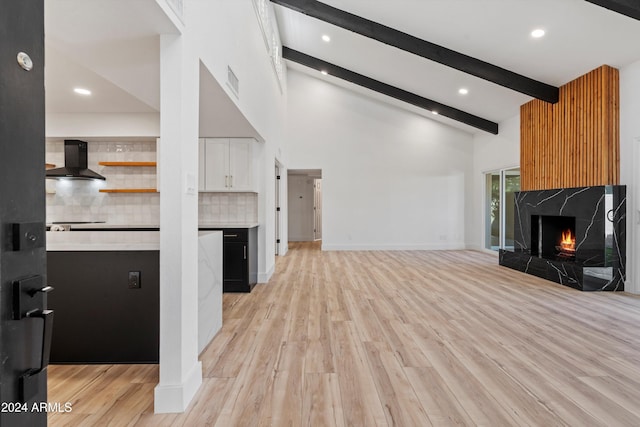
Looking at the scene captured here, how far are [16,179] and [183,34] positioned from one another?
143 centimetres

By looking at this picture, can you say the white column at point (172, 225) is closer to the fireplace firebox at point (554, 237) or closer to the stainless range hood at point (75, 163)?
the stainless range hood at point (75, 163)

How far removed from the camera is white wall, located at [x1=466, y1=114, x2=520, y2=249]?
7.24 meters

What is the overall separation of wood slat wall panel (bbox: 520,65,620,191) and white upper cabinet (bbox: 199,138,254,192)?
4.79 metres

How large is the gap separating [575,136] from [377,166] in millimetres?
4487

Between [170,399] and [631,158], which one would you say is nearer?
[170,399]

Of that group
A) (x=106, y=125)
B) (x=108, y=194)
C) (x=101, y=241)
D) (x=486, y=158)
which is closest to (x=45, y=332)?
(x=101, y=241)

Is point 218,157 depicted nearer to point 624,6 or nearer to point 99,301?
point 99,301

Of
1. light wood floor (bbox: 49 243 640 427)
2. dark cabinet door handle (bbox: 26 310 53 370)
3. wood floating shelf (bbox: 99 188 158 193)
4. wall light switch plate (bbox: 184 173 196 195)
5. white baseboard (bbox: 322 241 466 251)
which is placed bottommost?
light wood floor (bbox: 49 243 640 427)

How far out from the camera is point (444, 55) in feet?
18.3

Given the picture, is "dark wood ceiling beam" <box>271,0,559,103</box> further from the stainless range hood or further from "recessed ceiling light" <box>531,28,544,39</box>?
the stainless range hood

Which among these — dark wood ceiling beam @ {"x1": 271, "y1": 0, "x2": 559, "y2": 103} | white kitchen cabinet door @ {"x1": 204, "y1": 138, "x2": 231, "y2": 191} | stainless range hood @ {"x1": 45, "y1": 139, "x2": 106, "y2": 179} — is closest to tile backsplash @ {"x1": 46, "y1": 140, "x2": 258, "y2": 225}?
stainless range hood @ {"x1": 45, "y1": 139, "x2": 106, "y2": 179}

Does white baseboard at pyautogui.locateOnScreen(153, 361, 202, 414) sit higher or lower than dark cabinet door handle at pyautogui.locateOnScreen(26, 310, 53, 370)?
lower

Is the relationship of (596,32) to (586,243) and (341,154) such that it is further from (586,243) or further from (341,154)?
(341,154)

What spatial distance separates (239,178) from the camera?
4969 millimetres
